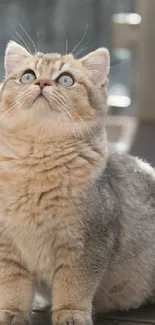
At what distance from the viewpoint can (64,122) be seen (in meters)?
2.91

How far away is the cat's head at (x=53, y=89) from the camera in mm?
2887

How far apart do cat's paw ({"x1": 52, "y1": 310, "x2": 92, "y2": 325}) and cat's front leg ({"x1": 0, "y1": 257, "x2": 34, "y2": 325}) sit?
0.13m

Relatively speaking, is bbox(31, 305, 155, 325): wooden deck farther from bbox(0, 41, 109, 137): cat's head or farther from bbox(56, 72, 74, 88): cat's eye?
bbox(56, 72, 74, 88): cat's eye

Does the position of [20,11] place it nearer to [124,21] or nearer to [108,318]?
A: [124,21]

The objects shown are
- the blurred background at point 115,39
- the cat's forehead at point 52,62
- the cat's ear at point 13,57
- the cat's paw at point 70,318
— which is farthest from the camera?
the blurred background at point 115,39

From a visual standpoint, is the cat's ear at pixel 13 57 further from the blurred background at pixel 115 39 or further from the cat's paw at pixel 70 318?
the blurred background at pixel 115 39

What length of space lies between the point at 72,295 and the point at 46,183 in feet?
1.30

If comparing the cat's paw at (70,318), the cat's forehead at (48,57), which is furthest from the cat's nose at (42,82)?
the cat's paw at (70,318)

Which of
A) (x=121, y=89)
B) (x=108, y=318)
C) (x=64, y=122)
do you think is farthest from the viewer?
(x=121, y=89)

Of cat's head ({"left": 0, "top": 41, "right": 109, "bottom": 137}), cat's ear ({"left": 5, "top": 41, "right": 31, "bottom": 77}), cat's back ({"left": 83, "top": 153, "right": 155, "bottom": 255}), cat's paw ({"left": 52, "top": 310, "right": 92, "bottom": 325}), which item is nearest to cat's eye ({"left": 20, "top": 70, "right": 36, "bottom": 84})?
cat's head ({"left": 0, "top": 41, "right": 109, "bottom": 137})

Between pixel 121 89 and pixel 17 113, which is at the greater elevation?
pixel 17 113

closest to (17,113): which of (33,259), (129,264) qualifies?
(33,259)

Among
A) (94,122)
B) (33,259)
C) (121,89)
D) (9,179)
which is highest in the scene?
(94,122)

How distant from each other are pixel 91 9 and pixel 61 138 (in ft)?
9.25
